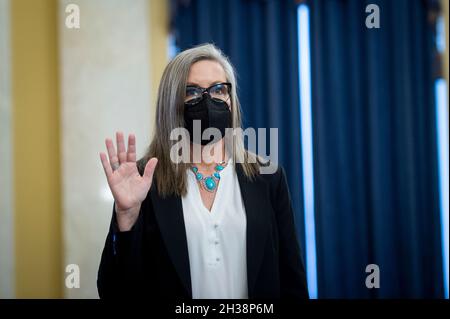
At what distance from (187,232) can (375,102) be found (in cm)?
184

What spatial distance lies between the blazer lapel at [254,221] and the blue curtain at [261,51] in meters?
1.19

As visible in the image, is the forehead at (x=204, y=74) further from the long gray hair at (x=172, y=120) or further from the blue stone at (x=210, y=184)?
the blue stone at (x=210, y=184)

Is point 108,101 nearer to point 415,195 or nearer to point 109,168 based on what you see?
point 109,168

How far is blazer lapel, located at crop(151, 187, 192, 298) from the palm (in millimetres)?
114

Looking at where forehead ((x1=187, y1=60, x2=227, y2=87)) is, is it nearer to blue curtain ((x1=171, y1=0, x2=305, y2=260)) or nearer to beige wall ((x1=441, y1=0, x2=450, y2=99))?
blue curtain ((x1=171, y1=0, x2=305, y2=260))

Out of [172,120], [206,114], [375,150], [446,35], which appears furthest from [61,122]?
[446,35]

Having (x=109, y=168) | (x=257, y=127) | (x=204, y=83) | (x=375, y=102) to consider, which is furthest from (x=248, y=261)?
(x=375, y=102)

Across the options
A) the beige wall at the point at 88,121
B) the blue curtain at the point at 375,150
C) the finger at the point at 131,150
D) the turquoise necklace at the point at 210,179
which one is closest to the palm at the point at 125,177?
the finger at the point at 131,150

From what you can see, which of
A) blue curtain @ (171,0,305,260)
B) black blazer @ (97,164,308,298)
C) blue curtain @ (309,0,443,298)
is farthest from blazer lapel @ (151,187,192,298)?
blue curtain @ (309,0,443,298)

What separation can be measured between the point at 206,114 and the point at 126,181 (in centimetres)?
41

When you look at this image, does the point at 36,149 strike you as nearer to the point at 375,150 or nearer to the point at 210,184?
the point at 210,184

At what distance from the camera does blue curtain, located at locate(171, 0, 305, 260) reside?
2.62m

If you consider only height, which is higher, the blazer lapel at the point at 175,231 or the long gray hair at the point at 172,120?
the long gray hair at the point at 172,120

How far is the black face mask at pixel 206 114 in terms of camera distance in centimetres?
149
